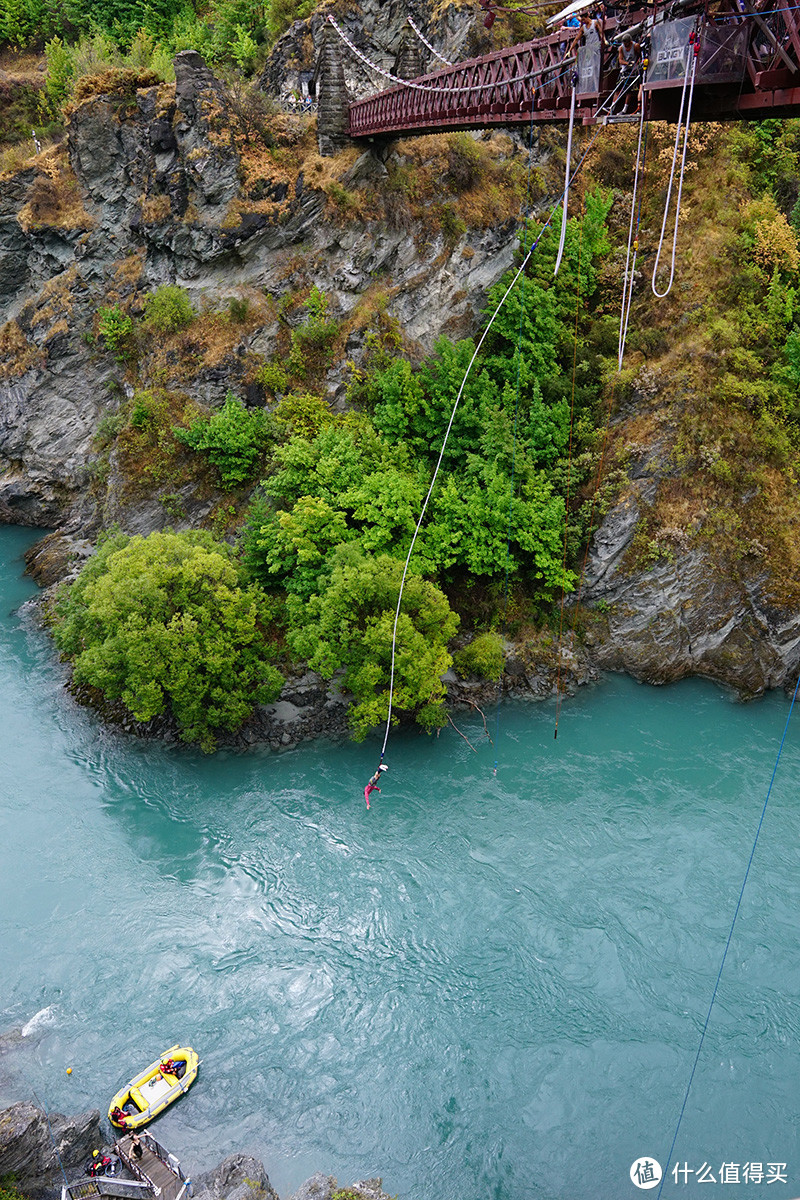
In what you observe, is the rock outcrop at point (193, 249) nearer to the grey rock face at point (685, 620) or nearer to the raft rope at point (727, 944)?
the grey rock face at point (685, 620)

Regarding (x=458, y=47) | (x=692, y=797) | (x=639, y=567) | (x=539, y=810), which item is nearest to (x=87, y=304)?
(x=458, y=47)

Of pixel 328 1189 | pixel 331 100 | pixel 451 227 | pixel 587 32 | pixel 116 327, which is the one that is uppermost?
pixel 331 100

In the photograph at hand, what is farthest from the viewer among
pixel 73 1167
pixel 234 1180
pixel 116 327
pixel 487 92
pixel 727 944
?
pixel 116 327

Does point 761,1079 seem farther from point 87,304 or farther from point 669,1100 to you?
point 87,304

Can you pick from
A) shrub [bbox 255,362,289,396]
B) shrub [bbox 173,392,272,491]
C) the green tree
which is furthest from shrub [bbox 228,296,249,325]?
the green tree

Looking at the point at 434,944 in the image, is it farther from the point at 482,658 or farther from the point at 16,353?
the point at 16,353

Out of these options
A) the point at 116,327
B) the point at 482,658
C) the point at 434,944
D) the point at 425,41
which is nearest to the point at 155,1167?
the point at 434,944

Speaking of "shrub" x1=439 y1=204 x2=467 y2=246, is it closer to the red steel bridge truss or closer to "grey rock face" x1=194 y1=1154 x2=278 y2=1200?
the red steel bridge truss

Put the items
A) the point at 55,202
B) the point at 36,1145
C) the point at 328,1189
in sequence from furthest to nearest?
the point at 55,202 → the point at 36,1145 → the point at 328,1189
